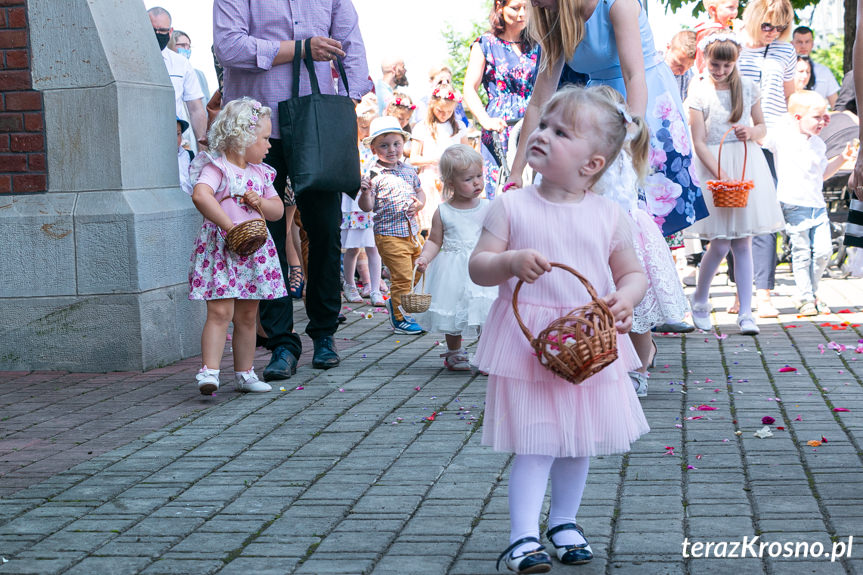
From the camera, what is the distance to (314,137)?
6.69 metres

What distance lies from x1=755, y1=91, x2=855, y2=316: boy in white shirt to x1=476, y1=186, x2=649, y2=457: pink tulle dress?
6.29m

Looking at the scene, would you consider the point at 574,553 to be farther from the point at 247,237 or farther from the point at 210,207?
the point at 210,207

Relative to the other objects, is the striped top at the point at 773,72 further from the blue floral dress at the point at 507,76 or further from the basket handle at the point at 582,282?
the basket handle at the point at 582,282

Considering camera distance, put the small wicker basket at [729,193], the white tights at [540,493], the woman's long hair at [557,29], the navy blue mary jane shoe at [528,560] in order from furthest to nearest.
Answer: the small wicker basket at [729,193], the woman's long hair at [557,29], the white tights at [540,493], the navy blue mary jane shoe at [528,560]

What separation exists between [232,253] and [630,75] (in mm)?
2377

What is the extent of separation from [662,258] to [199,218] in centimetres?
354

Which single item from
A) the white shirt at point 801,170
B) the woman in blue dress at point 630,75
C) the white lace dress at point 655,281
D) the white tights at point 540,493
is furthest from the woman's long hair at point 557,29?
the white shirt at point 801,170

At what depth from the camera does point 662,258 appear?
5805mm

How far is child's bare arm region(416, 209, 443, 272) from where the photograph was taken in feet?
22.1

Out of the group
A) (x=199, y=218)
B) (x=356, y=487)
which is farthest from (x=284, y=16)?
(x=356, y=487)

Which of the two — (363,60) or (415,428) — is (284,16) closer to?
(363,60)

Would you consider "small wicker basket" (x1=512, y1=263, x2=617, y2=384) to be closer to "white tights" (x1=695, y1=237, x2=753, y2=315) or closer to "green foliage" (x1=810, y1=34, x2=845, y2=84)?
"white tights" (x1=695, y1=237, x2=753, y2=315)

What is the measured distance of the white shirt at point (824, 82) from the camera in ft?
40.8

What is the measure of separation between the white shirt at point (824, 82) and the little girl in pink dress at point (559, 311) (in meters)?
9.81
